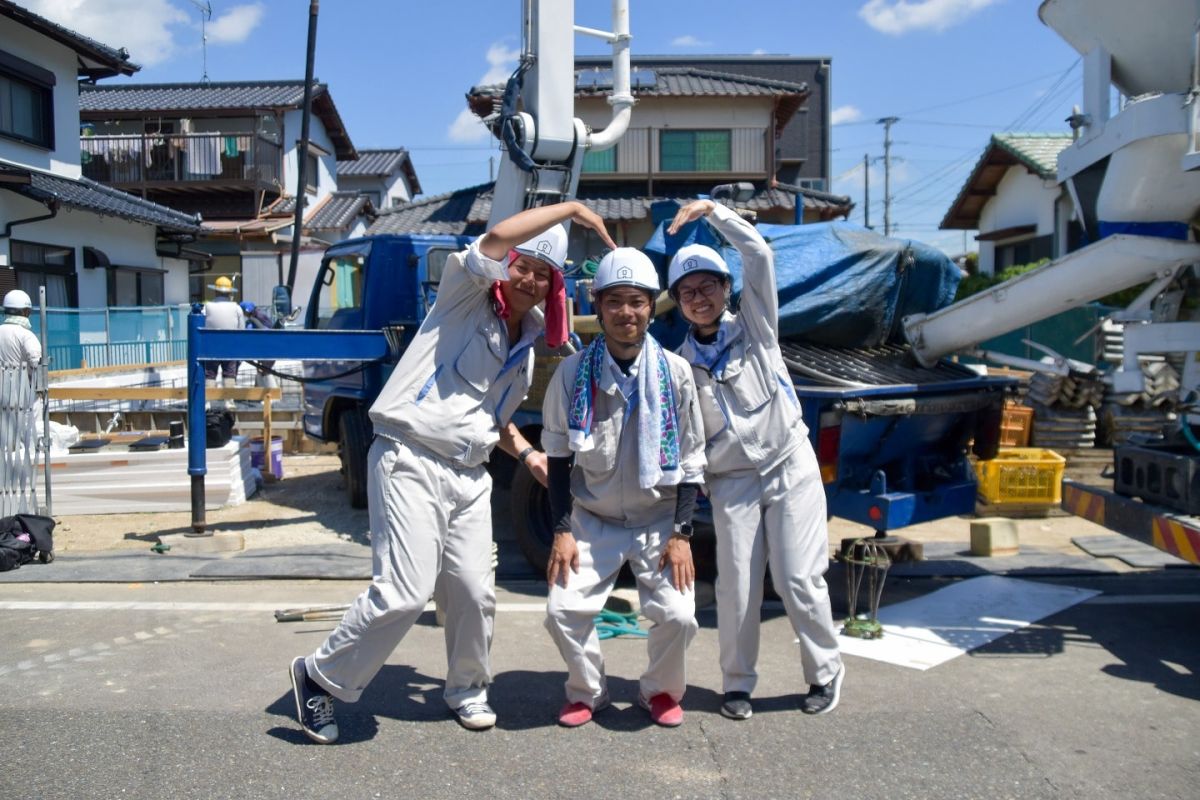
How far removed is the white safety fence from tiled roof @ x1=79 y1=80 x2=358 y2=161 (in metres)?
18.9

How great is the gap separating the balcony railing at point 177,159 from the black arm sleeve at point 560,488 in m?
22.3

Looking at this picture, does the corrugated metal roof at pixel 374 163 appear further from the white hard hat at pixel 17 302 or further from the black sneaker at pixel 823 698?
the black sneaker at pixel 823 698

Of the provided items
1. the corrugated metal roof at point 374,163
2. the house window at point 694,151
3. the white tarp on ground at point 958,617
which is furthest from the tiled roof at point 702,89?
the white tarp on ground at point 958,617

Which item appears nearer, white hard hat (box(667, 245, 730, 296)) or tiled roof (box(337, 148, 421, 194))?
white hard hat (box(667, 245, 730, 296))

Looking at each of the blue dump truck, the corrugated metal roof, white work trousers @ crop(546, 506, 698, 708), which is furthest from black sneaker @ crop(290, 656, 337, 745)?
the corrugated metal roof

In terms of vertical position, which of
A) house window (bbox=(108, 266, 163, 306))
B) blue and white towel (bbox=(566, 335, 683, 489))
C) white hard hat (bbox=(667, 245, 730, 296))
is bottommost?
blue and white towel (bbox=(566, 335, 683, 489))

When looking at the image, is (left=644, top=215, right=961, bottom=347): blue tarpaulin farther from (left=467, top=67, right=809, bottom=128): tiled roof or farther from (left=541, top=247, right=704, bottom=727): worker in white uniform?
(left=467, top=67, right=809, bottom=128): tiled roof

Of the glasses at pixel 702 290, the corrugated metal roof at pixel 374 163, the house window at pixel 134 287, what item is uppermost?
the corrugated metal roof at pixel 374 163

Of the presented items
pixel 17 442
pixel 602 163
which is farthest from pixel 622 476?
pixel 602 163

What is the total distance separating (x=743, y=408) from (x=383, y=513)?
146cm

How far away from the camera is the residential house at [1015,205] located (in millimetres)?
18578

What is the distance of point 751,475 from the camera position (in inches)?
161

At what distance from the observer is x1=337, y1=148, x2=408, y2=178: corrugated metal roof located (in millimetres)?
34094

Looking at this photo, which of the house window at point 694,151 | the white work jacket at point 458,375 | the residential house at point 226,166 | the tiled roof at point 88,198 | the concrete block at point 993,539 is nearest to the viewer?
the white work jacket at point 458,375
